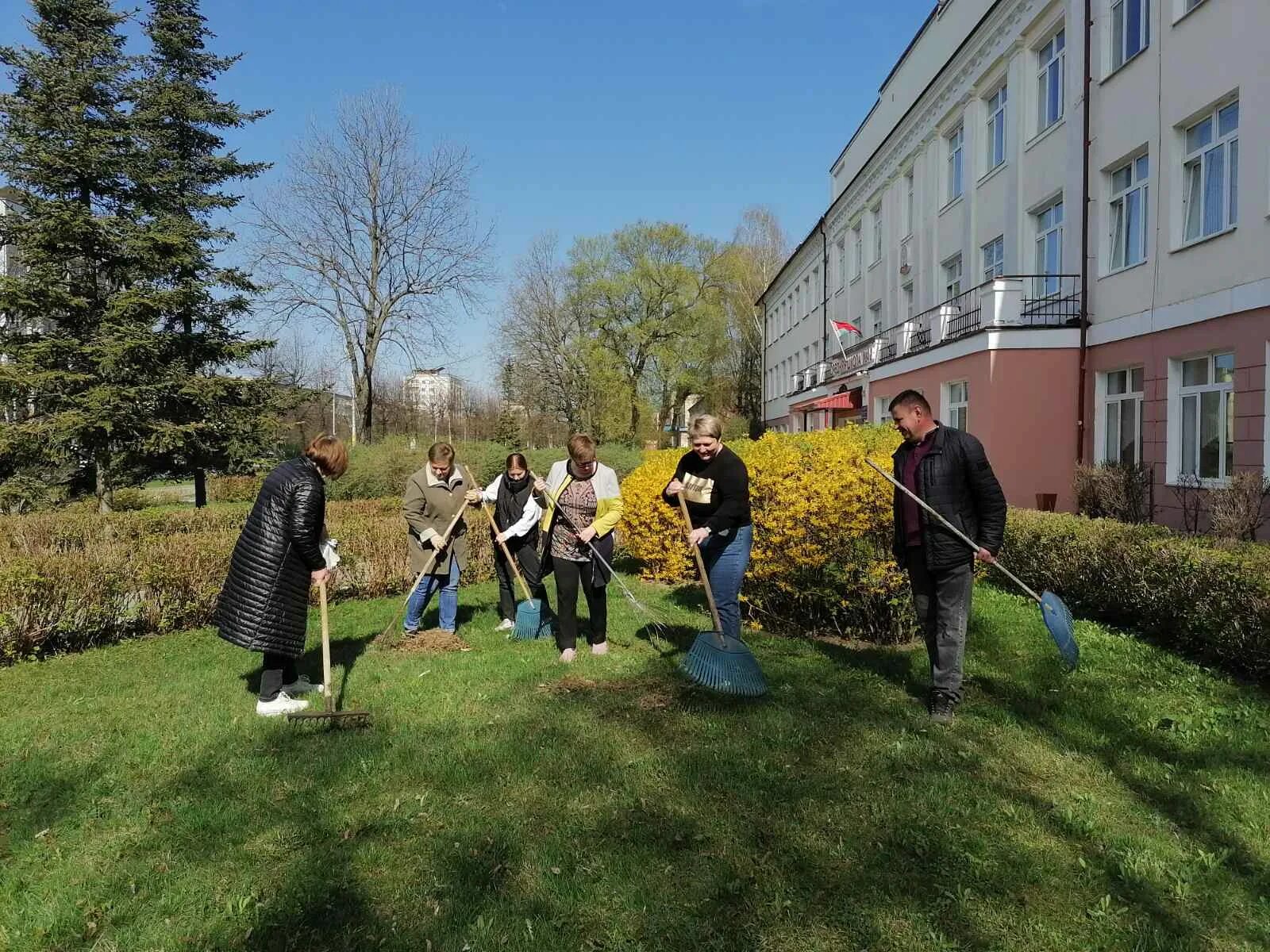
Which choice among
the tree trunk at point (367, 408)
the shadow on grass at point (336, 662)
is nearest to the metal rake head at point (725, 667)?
the shadow on grass at point (336, 662)

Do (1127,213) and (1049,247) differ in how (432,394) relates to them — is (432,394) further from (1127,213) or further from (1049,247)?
(1127,213)

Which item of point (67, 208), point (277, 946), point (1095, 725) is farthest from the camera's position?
point (67, 208)

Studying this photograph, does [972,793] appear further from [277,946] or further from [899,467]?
[277,946]

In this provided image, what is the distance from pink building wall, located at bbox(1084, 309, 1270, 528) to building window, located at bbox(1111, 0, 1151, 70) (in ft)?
15.5

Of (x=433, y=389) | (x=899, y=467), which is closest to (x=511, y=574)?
(x=899, y=467)

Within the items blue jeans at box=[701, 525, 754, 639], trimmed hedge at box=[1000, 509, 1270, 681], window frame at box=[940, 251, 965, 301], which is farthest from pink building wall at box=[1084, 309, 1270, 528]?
blue jeans at box=[701, 525, 754, 639]

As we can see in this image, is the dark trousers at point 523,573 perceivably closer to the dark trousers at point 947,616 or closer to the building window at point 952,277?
the dark trousers at point 947,616

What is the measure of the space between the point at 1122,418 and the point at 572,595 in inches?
451

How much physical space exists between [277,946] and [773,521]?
4748mm

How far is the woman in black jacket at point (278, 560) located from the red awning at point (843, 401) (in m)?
22.5

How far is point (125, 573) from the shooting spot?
7.04 meters

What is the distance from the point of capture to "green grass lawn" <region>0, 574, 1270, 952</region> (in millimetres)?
2682

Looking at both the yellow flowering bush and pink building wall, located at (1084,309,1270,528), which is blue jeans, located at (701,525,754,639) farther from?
pink building wall, located at (1084,309,1270,528)

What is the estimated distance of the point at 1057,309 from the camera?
1421cm
